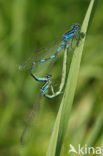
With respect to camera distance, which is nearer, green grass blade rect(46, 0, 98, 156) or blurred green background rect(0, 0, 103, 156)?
green grass blade rect(46, 0, 98, 156)

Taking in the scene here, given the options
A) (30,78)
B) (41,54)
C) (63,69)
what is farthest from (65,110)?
(30,78)

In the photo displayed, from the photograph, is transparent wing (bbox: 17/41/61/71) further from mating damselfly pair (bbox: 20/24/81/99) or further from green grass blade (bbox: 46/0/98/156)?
green grass blade (bbox: 46/0/98/156)

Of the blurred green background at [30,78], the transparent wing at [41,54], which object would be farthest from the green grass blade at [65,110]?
the blurred green background at [30,78]

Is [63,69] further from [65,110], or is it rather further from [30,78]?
[30,78]

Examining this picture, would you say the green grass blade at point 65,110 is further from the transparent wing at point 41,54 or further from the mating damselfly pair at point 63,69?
the transparent wing at point 41,54

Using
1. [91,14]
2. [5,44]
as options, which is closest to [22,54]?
[5,44]

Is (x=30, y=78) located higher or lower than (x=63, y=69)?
higher

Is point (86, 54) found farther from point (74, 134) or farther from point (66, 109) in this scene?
point (66, 109)

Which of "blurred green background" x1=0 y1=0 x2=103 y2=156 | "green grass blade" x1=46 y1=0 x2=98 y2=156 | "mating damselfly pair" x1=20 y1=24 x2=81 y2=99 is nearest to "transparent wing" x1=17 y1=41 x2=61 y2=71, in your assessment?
"mating damselfly pair" x1=20 y1=24 x2=81 y2=99

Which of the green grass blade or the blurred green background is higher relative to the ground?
the blurred green background
